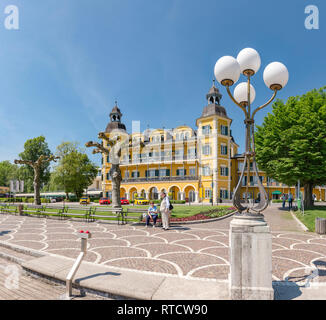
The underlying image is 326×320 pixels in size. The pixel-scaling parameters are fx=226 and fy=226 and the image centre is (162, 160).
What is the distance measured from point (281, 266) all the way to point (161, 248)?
3658mm

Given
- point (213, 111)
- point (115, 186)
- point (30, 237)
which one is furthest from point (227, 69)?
point (213, 111)

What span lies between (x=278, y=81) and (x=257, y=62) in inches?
24.8

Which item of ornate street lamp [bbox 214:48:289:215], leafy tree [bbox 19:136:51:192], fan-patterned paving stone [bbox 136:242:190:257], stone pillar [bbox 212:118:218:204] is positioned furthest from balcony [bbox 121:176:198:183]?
ornate street lamp [bbox 214:48:289:215]

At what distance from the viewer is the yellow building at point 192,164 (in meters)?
38.7

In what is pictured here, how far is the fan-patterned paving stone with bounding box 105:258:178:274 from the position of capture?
5.58 m

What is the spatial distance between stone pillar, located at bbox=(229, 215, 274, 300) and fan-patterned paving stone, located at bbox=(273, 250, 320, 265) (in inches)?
137

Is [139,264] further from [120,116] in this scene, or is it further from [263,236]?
[120,116]

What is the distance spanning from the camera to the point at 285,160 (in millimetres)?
20766

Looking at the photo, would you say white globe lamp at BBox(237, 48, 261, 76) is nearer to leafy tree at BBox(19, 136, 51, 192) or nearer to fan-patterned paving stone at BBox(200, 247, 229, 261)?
fan-patterned paving stone at BBox(200, 247, 229, 261)

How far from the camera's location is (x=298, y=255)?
7.02m

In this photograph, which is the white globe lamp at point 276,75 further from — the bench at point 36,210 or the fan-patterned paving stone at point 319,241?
the bench at point 36,210

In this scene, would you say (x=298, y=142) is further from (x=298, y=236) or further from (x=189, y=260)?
(x=189, y=260)

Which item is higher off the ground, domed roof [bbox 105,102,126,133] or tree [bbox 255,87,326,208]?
domed roof [bbox 105,102,126,133]

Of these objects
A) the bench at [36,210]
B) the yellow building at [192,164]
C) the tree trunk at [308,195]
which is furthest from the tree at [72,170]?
the tree trunk at [308,195]
